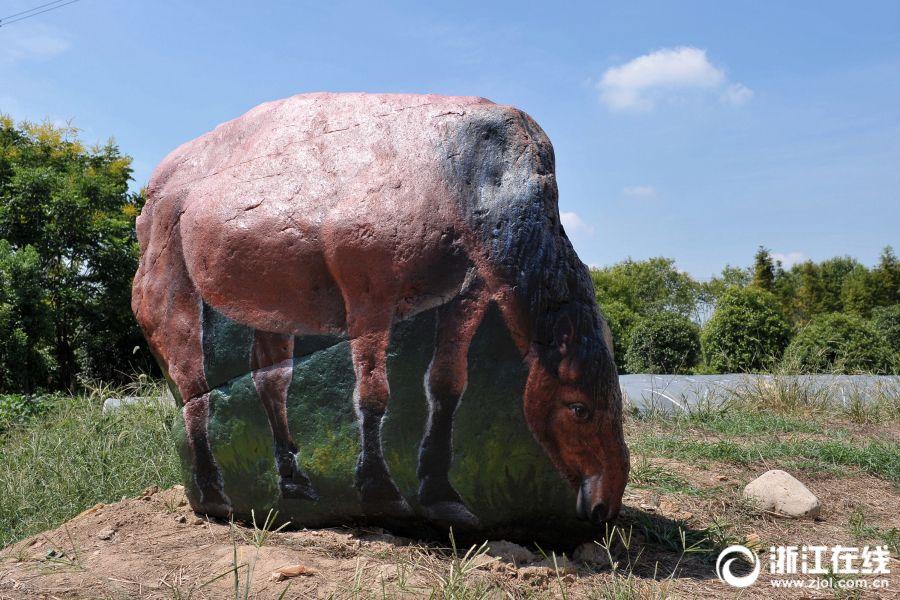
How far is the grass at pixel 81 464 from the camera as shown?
4410mm

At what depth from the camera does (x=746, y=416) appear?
6.81m

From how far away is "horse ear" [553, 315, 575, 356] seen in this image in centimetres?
301

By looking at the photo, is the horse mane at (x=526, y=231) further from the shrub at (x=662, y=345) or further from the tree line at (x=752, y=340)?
the shrub at (x=662, y=345)

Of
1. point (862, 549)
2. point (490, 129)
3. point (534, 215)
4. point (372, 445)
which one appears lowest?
point (862, 549)

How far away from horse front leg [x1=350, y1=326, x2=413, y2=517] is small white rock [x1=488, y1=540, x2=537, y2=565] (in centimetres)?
39

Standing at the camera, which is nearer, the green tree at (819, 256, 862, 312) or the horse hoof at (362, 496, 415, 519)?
the horse hoof at (362, 496, 415, 519)

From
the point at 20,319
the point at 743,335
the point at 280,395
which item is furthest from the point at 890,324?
the point at 20,319

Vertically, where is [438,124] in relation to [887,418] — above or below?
above

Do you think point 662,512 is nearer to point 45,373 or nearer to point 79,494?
point 79,494

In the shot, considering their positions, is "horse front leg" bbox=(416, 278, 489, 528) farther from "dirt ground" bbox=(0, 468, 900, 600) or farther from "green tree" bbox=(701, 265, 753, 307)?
"green tree" bbox=(701, 265, 753, 307)

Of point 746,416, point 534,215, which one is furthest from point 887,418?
point 534,215

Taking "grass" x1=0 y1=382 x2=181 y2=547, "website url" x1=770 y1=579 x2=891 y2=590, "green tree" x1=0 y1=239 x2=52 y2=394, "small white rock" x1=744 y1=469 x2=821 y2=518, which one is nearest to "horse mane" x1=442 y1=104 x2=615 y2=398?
"website url" x1=770 y1=579 x2=891 y2=590

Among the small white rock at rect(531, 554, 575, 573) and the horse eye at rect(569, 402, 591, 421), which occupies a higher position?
the horse eye at rect(569, 402, 591, 421)

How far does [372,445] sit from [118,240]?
9178 mm
